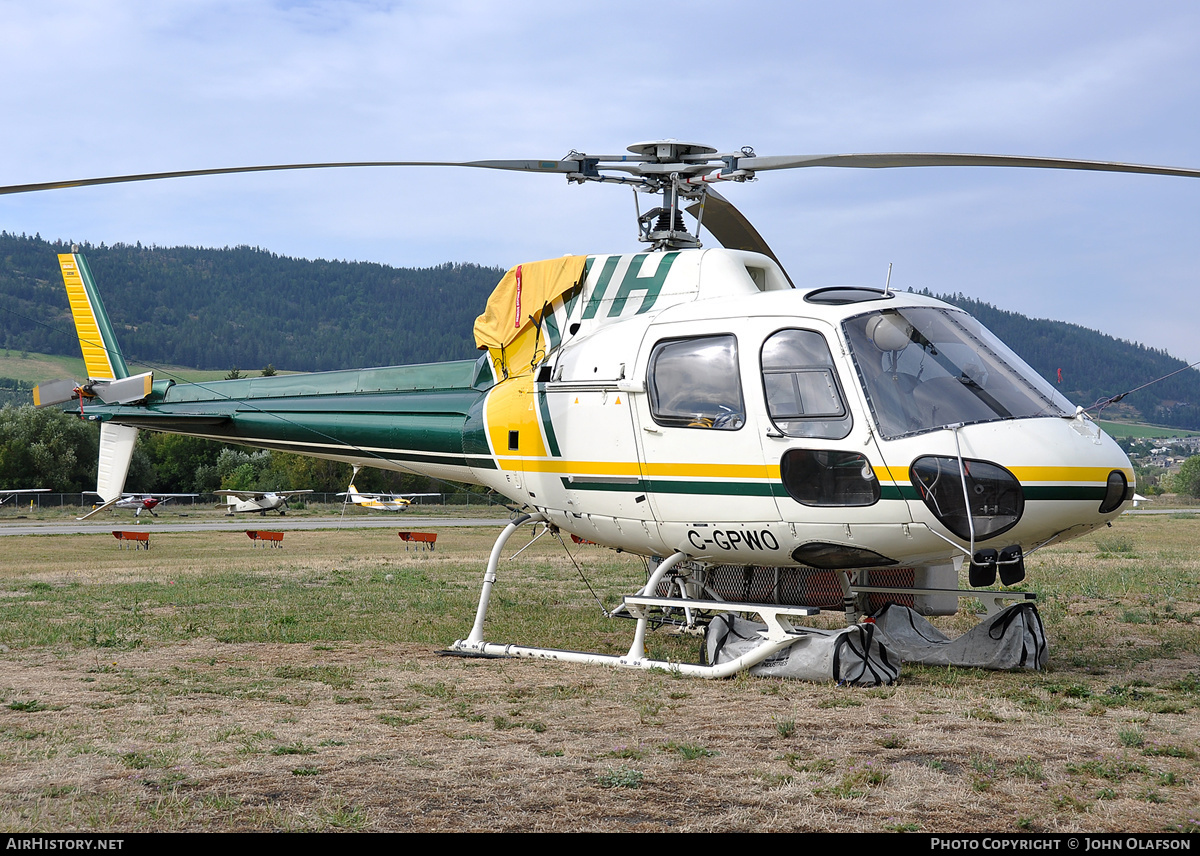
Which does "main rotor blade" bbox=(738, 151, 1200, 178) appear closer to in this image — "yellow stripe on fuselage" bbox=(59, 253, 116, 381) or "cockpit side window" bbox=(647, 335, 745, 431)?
"cockpit side window" bbox=(647, 335, 745, 431)

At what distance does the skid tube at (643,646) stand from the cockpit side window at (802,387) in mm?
1538

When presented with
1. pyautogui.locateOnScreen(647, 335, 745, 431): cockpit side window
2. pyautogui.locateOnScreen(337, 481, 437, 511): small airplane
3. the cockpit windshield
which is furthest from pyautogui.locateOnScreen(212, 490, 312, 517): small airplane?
the cockpit windshield

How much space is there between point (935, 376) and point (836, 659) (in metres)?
2.47

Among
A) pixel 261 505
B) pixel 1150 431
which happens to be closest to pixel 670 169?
pixel 1150 431

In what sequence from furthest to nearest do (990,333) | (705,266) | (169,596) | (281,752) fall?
(169,596), (705,266), (990,333), (281,752)

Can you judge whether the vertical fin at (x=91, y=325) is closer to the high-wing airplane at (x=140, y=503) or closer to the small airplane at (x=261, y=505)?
the high-wing airplane at (x=140, y=503)

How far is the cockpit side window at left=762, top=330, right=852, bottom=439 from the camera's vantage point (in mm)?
8094

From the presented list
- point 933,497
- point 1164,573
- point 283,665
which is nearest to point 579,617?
Result: point 283,665

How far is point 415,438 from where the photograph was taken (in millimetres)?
11297

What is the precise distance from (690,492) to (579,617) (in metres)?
4.88

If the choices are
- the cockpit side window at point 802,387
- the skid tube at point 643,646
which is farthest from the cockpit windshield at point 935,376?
the skid tube at point 643,646

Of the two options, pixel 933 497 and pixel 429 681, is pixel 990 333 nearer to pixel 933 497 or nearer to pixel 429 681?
pixel 933 497

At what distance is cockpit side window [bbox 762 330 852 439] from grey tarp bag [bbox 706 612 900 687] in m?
1.82

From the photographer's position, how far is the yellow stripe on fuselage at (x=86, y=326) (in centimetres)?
1365
